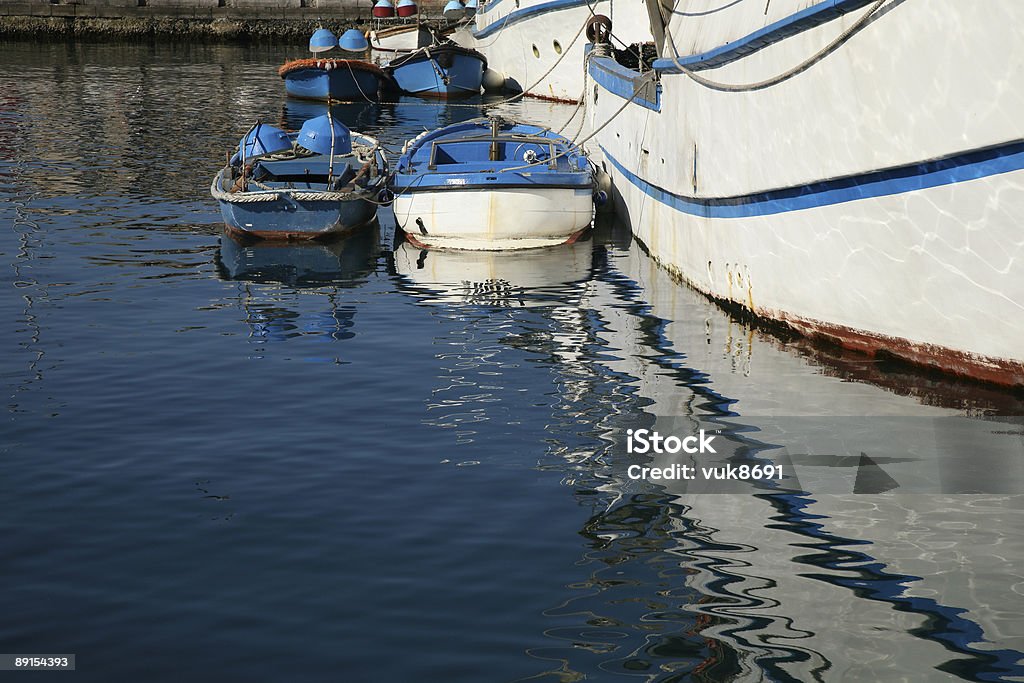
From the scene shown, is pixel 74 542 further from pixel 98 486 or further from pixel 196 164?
pixel 196 164

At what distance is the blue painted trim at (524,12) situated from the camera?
3534 cm

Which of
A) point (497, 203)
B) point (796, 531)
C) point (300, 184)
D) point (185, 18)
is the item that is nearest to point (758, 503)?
point (796, 531)

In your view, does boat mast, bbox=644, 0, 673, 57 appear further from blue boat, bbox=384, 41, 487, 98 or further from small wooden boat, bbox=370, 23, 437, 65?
small wooden boat, bbox=370, 23, 437, 65

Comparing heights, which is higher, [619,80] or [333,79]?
[333,79]

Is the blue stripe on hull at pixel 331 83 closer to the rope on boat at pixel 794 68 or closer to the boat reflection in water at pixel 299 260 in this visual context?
the boat reflection in water at pixel 299 260

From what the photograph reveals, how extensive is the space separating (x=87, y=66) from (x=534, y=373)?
37973 mm

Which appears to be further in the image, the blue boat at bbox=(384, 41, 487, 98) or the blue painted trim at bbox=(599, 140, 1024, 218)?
the blue boat at bbox=(384, 41, 487, 98)

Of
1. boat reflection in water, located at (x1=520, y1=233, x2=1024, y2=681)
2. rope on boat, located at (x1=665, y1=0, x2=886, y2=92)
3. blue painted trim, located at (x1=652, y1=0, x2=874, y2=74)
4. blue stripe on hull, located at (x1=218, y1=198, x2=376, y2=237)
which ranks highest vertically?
blue painted trim, located at (x1=652, y1=0, x2=874, y2=74)

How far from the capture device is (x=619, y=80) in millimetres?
17641

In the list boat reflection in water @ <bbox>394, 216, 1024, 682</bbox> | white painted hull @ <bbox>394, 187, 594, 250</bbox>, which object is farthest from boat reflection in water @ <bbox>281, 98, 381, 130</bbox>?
boat reflection in water @ <bbox>394, 216, 1024, 682</bbox>

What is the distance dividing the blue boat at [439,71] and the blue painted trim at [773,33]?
1110 inches

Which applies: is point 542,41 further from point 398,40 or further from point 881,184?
point 881,184

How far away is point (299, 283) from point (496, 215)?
3169 mm

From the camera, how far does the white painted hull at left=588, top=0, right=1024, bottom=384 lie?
29.2 feet
